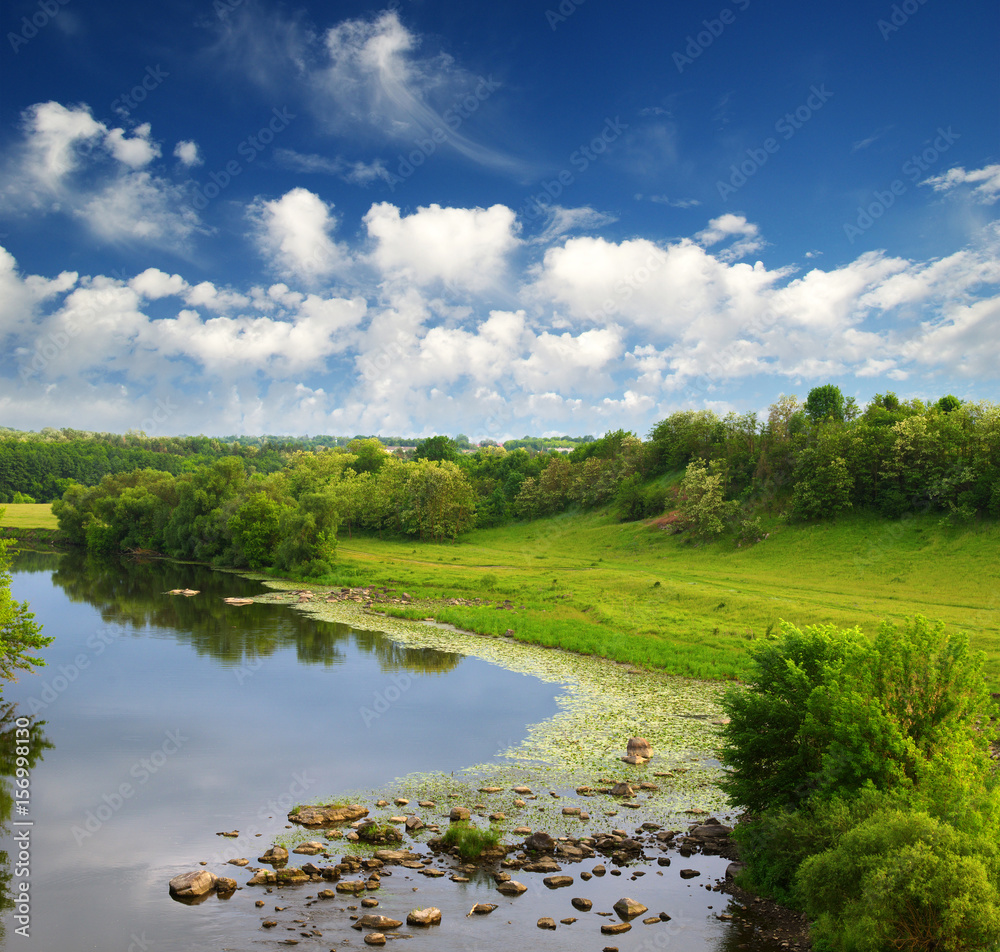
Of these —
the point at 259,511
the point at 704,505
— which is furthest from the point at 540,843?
the point at 259,511

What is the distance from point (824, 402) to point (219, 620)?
77.1 m

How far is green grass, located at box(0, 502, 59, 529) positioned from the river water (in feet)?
273

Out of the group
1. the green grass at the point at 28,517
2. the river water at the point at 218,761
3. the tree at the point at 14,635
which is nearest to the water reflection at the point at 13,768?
the river water at the point at 218,761

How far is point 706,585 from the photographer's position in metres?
53.0

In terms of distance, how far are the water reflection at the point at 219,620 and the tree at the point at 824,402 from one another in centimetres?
6663

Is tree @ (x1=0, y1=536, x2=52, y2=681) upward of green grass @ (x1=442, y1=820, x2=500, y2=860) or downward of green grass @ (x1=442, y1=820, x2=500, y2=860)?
upward

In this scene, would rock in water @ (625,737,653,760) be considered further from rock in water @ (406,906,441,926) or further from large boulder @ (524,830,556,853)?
rock in water @ (406,906,441,926)

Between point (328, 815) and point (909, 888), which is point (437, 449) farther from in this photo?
point (909, 888)

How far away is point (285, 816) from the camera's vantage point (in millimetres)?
19500

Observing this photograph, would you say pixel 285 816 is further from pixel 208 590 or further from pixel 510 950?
pixel 208 590

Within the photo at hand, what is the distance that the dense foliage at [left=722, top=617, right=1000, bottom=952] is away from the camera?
11.3 m

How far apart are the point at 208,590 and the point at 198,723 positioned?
3963cm

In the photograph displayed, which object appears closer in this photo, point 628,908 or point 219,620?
point 628,908

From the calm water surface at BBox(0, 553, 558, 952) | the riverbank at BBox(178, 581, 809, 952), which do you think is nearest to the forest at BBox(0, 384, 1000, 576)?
the calm water surface at BBox(0, 553, 558, 952)
